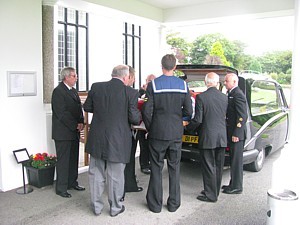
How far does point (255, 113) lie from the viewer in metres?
5.40

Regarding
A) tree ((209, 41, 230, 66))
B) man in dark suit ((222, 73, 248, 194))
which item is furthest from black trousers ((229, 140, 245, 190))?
tree ((209, 41, 230, 66))

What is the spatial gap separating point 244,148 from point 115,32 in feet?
23.2

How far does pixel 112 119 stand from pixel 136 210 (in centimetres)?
122

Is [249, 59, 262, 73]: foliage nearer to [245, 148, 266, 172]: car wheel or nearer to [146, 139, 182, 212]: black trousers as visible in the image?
[245, 148, 266, 172]: car wheel

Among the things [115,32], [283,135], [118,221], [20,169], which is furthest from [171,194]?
[115,32]

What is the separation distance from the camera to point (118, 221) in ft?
12.2

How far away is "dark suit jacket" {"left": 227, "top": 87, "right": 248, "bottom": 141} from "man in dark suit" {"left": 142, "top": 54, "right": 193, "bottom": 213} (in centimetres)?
85

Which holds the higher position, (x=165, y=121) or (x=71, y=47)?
(x=71, y=47)

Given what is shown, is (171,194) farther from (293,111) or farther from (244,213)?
(293,111)

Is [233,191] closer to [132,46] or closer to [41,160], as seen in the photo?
[41,160]

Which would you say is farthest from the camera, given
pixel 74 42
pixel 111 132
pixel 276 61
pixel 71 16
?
pixel 276 61

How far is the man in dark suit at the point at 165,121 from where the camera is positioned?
152 inches

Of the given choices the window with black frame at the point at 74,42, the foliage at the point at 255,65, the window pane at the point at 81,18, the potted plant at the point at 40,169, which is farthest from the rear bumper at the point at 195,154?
the foliage at the point at 255,65

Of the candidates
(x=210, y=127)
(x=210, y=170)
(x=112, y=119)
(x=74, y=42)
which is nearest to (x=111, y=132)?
(x=112, y=119)
